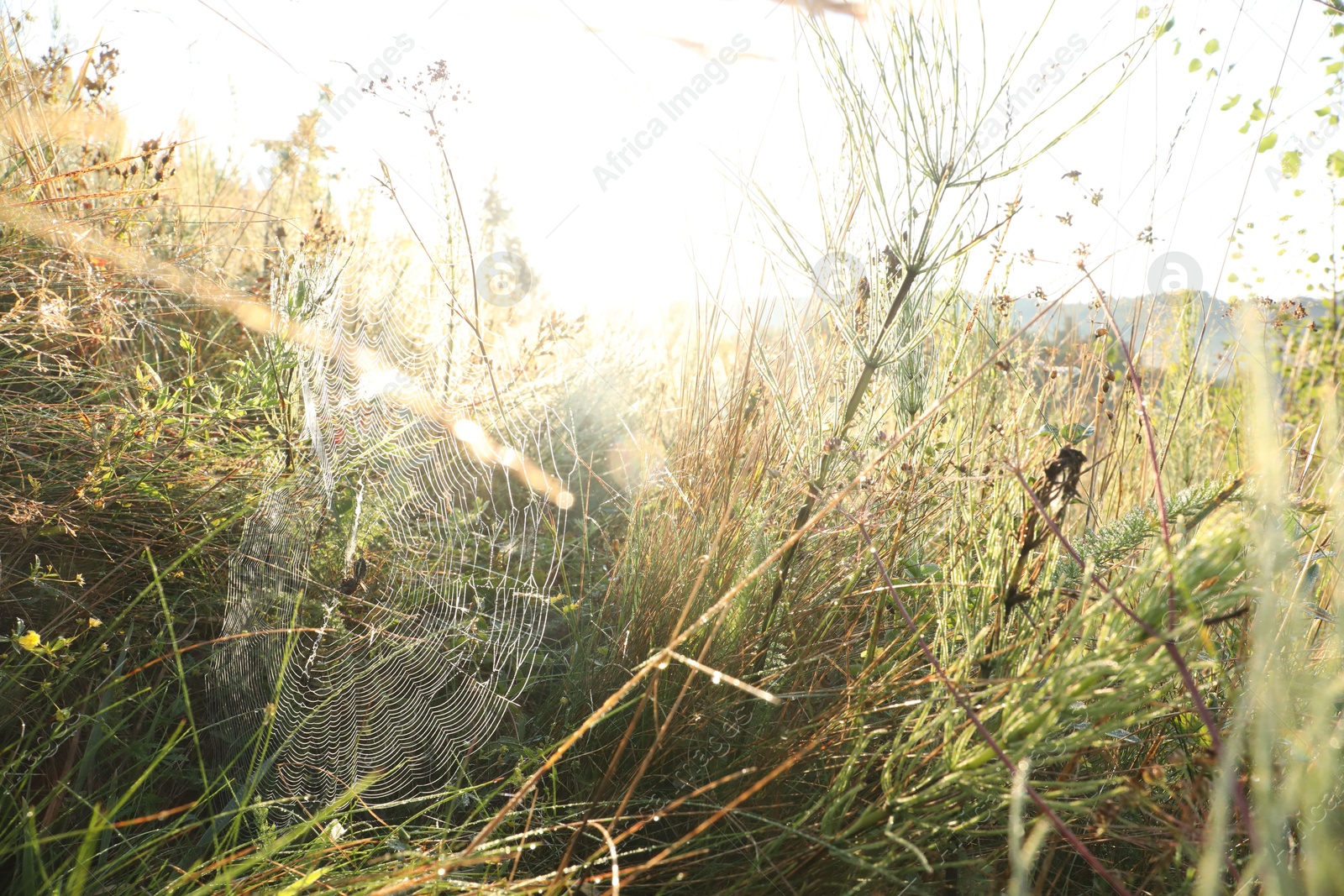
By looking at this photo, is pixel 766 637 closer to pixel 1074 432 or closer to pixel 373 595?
pixel 1074 432

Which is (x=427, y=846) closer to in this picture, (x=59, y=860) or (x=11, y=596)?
(x=59, y=860)

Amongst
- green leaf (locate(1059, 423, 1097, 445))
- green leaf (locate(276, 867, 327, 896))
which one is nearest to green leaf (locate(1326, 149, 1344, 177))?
green leaf (locate(1059, 423, 1097, 445))

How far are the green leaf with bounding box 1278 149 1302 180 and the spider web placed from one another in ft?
7.56

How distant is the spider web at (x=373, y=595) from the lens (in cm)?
159

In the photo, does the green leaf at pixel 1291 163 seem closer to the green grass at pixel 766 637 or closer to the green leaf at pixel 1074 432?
the green grass at pixel 766 637

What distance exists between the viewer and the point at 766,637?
1524mm

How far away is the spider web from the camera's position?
159 centimetres

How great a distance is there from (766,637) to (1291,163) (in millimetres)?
2282
